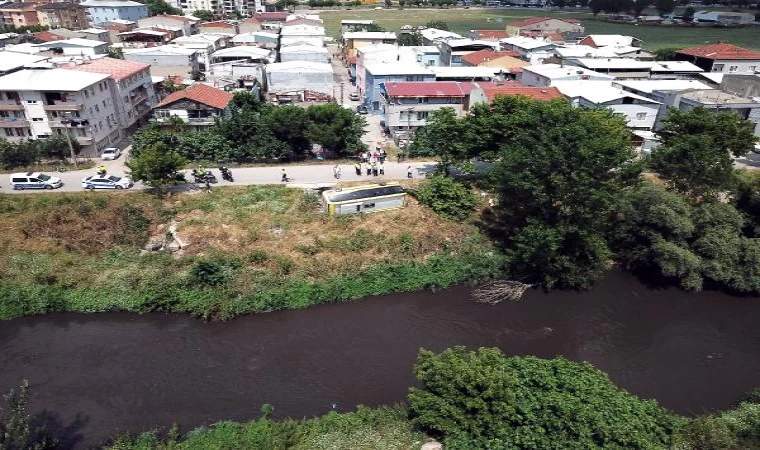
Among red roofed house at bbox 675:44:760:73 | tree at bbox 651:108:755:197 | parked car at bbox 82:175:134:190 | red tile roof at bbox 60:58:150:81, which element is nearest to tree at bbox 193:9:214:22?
red tile roof at bbox 60:58:150:81

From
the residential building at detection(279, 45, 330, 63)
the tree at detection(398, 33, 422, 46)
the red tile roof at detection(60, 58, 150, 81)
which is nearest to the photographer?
the red tile roof at detection(60, 58, 150, 81)

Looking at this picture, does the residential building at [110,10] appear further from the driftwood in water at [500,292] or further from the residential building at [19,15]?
the driftwood in water at [500,292]

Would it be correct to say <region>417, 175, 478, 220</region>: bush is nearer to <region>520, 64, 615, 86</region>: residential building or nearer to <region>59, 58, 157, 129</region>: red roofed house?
<region>520, 64, 615, 86</region>: residential building

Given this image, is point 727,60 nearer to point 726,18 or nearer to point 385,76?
point 385,76

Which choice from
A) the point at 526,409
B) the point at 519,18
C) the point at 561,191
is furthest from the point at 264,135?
the point at 519,18

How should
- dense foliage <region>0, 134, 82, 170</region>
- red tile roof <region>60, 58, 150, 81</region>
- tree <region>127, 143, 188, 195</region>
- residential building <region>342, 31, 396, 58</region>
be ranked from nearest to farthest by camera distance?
tree <region>127, 143, 188, 195</region>, dense foliage <region>0, 134, 82, 170</region>, red tile roof <region>60, 58, 150, 81</region>, residential building <region>342, 31, 396, 58</region>

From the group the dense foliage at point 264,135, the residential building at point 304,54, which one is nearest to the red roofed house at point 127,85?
the dense foliage at point 264,135
